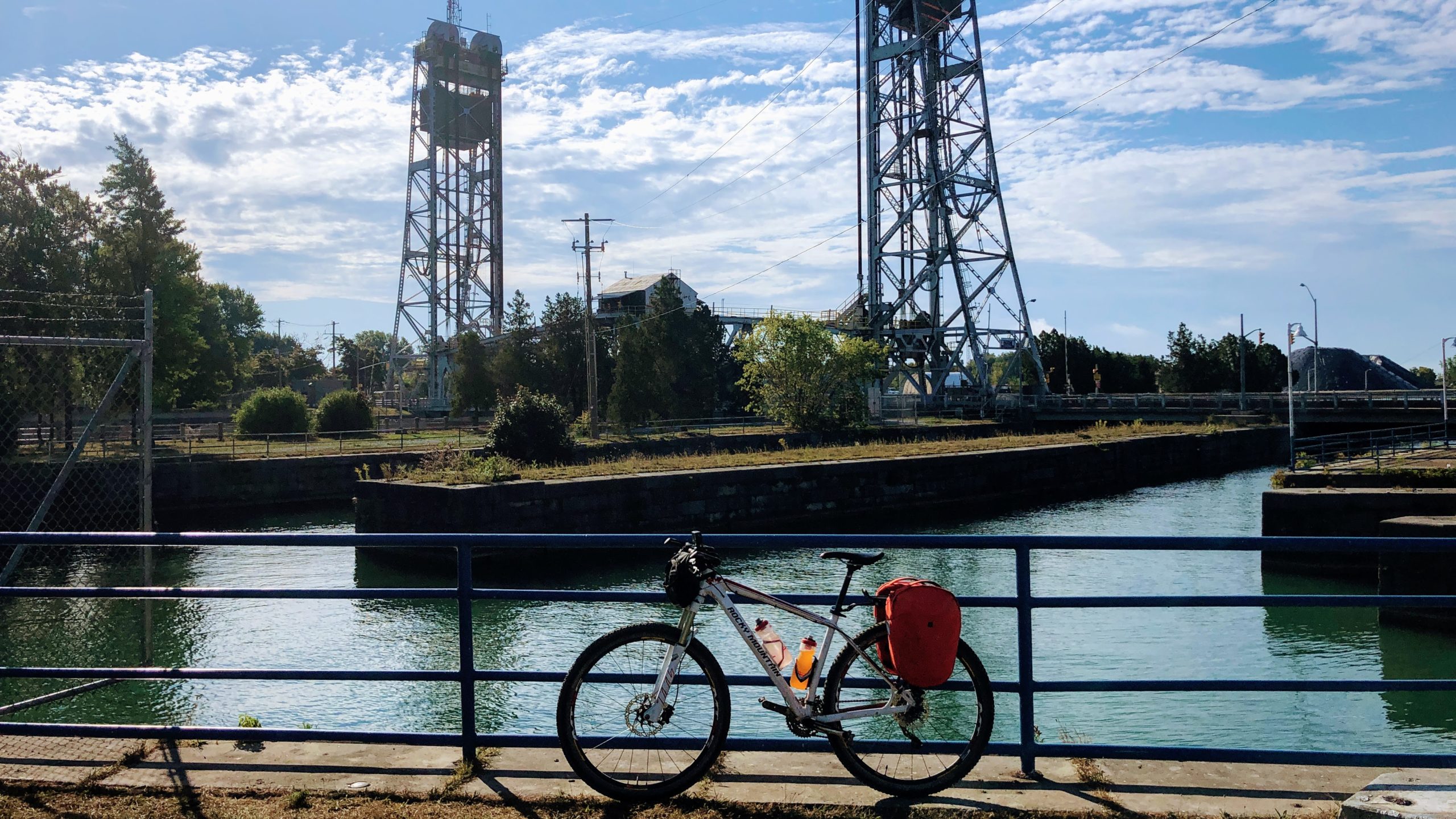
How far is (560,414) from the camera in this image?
32.7 metres

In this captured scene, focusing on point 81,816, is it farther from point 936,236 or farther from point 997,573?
point 936,236

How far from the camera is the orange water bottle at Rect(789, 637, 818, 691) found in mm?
4656

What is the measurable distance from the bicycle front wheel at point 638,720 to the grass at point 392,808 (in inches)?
4.3

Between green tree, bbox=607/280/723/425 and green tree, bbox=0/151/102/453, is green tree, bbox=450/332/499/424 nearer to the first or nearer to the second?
green tree, bbox=607/280/723/425

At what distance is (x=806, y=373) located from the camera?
4719 cm

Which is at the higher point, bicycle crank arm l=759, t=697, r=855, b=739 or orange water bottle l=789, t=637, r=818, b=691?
orange water bottle l=789, t=637, r=818, b=691

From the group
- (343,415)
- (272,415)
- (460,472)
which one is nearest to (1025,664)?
(460,472)

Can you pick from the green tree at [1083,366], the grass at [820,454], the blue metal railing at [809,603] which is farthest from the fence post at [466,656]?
the green tree at [1083,366]

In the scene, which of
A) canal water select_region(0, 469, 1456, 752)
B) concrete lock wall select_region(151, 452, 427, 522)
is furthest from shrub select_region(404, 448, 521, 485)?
concrete lock wall select_region(151, 452, 427, 522)

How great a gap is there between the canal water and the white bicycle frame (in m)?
3.97

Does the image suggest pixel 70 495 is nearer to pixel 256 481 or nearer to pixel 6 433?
pixel 6 433

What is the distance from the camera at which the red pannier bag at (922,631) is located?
444 cm

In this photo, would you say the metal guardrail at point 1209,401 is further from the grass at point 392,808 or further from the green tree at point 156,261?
the grass at point 392,808

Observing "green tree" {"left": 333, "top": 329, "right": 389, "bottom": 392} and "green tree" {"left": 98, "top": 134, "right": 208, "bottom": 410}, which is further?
"green tree" {"left": 333, "top": 329, "right": 389, "bottom": 392}
